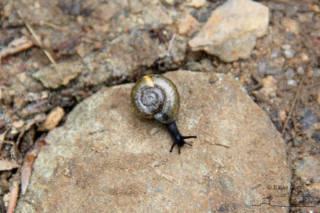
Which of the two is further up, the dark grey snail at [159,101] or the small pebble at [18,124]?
the small pebble at [18,124]

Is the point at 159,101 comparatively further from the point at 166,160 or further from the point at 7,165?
the point at 7,165

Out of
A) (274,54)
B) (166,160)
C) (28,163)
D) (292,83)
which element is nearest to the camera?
(166,160)

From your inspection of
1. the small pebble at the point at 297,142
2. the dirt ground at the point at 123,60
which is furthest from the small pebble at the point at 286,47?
the small pebble at the point at 297,142

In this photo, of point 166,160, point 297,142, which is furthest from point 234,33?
point 166,160

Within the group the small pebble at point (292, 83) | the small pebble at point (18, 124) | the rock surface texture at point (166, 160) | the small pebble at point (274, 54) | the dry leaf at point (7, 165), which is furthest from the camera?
the small pebble at point (274, 54)

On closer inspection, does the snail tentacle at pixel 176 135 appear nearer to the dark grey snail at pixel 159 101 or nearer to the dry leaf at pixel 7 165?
the dark grey snail at pixel 159 101

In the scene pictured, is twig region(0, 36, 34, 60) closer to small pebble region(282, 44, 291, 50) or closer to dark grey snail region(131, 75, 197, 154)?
dark grey snail region(131, 75, 197, 154)
